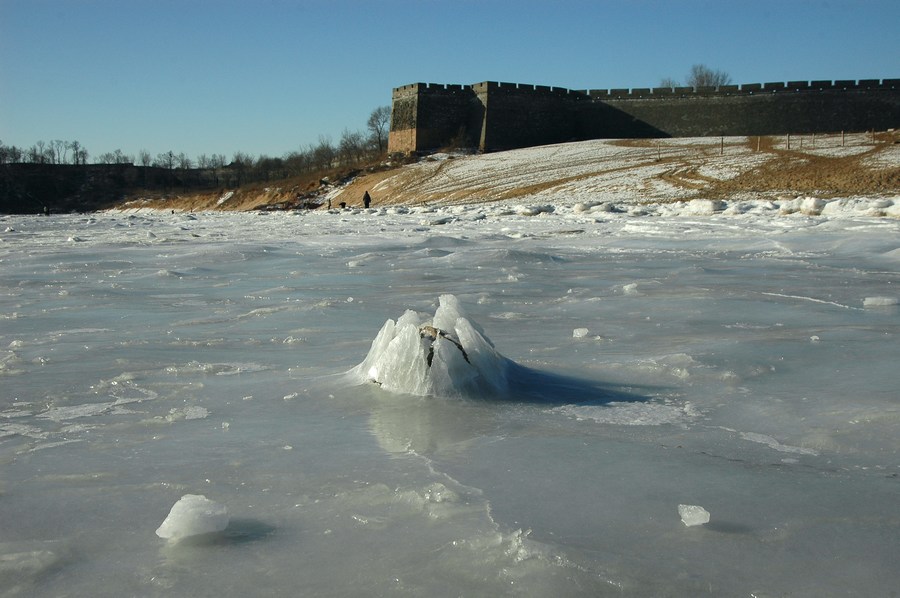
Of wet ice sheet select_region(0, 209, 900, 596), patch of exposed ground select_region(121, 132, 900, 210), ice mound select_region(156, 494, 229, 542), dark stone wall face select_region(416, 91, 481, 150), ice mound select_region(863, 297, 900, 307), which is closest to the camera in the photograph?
wet ice sheet select_region(0, 209, 900, 596)

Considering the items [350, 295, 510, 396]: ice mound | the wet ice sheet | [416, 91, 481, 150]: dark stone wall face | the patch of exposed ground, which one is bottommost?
the wet ice sheet

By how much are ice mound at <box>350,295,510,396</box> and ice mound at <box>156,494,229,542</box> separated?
1.56 metres

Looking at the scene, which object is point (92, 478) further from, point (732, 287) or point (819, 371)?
point (732, 287)

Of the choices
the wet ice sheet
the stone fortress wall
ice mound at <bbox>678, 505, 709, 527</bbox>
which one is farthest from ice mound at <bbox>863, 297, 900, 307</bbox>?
the stone fortress wall

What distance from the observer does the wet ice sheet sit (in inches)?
87.7

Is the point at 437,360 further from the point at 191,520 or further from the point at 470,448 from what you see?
the point at 191,520

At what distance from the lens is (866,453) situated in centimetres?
307

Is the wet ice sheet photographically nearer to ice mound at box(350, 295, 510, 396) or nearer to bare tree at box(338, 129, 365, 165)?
ice mound at box(350, 295, 510, 396)

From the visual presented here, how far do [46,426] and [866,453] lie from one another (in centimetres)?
317

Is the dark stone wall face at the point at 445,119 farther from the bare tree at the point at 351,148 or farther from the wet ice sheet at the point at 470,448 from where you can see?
the wet ice sheet at the point at 470,448

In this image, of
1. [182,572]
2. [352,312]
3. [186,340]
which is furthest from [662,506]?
[352,312]

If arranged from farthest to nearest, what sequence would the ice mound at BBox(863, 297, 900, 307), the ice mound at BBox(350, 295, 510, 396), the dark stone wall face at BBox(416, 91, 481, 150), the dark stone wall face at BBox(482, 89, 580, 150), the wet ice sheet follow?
the dark stone wall face at BBox(416, 91, 481, 150), the dark stone wall face at BBox(482, 89, 580, 150), the ice mound at BBox(863, 297, 900, 307), the ice mound at BBox(350, 295, 510, 396), the wet ice sheet

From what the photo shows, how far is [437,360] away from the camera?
388cm

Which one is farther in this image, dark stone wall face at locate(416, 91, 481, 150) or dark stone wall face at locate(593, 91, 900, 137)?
dark stone wall face at locate(416, 91, 481, 150)
